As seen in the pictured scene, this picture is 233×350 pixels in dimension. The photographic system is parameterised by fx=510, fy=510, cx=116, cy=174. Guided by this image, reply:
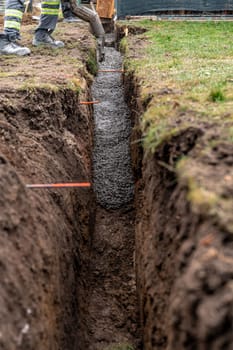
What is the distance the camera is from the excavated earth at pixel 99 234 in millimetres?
2178

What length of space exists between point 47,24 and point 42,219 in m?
5.33

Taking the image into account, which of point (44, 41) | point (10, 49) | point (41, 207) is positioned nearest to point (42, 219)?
point (41, 207)

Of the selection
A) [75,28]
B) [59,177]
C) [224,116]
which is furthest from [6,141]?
[75,28]

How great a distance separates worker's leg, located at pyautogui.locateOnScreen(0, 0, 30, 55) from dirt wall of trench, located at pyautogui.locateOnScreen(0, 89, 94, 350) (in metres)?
2.05

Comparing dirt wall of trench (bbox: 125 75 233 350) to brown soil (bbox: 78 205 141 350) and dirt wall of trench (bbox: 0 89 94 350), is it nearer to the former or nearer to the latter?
brown soil (bbox: 78 205 141 350)

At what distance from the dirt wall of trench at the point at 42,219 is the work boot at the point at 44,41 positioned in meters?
2.73

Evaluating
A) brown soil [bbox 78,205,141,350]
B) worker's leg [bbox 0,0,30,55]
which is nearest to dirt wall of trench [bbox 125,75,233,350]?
brown soil [bbox 78,205,141,350]

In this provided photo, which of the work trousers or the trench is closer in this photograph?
the trench

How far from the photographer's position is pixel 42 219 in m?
3.54

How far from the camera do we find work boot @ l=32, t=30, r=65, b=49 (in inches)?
328

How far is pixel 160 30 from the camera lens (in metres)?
11.4

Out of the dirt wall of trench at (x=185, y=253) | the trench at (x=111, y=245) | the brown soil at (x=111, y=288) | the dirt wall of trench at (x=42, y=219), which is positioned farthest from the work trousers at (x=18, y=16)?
the dirt wall of trench at (x=185, y=253)

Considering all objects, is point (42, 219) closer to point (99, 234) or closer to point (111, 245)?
point (111, 245)

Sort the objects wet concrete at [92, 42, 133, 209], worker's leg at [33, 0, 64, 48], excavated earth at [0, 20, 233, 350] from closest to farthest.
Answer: excavated earth at [0, 20, 233, 350] < wet concrete at [92, 42, 133, 209] < worker's leg at [33, 0, 64, 48]
